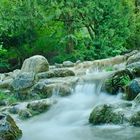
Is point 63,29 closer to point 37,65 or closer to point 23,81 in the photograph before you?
point 37,65

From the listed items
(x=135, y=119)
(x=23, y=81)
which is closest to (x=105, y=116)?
(x=135, y=119)

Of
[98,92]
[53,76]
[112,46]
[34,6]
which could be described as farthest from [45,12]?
[98,92]

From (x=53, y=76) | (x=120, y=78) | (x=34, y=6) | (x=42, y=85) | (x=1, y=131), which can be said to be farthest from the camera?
(x=34, y=6)

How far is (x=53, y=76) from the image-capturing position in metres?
16.8

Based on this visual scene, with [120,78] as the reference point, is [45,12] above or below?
above

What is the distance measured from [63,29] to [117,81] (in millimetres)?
12718

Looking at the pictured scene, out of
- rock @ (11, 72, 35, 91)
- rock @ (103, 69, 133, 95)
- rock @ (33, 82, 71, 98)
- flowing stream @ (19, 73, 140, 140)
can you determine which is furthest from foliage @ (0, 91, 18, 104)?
rock @ (103, 69, 133, 95)

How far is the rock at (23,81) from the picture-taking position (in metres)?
16.1

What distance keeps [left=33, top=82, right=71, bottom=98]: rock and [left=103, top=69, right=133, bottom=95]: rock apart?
5.01ft

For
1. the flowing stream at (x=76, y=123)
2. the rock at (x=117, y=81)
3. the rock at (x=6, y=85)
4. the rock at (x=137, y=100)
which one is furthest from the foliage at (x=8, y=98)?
the rock at (x=137, y=100)

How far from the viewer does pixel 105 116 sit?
10391mm

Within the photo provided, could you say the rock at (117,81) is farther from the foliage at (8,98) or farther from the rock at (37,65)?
the rock at (37,65)

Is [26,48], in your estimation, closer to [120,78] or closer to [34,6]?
[34,6]

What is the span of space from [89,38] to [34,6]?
3.71 meters
